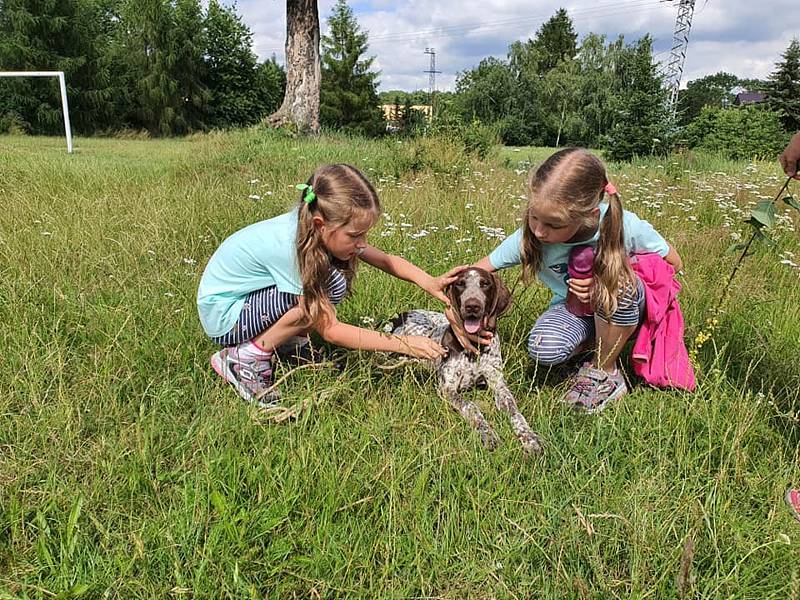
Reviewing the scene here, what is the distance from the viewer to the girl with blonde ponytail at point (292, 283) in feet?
9.54

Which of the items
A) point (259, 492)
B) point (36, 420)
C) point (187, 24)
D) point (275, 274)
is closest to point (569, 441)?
point (259, 492)

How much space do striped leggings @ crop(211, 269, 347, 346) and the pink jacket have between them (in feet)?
5.72

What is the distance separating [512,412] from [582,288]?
30.7 inches

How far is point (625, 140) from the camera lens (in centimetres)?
2198

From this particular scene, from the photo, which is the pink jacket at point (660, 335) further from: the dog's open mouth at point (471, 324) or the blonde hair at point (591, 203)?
the dog's open mouth at point (471, 324)

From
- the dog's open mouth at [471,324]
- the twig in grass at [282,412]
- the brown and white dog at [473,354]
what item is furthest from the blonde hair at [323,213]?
the dog's open mouth at [471,324]

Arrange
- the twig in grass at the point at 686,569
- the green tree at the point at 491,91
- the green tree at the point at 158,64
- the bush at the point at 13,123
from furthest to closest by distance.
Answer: the green tree at the point at 491,91 → the green tree at the point at 158,64 → the bush at the point at 13,123 → the twig in grass at the point at 686,569

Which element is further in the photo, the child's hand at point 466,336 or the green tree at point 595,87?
the green tree at point 595,87

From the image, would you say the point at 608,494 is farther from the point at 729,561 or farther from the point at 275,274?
the point at 275,274

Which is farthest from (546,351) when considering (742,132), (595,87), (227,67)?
(595,87)

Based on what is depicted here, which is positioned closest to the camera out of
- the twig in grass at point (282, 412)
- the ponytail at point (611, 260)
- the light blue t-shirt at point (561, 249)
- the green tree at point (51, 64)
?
the twig in grass at point (282, 412)

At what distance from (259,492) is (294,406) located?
54 centimetres

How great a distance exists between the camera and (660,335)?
3205 millimetres

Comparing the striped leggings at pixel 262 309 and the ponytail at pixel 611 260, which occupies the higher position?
the ponytail at pixel 611 260
